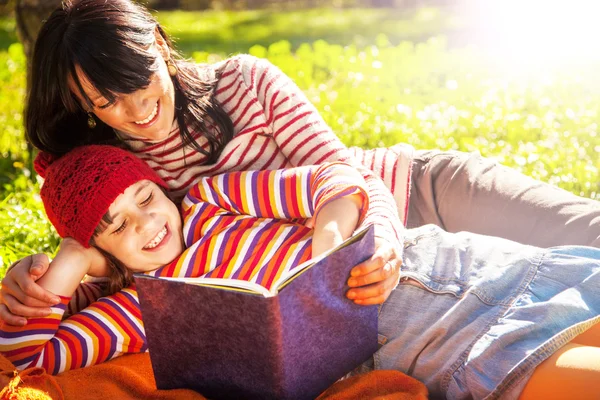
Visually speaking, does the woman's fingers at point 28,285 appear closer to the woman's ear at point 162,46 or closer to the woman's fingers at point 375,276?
the woman's ear at point 162,46

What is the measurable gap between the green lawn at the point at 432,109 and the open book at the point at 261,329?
1474 millimetres

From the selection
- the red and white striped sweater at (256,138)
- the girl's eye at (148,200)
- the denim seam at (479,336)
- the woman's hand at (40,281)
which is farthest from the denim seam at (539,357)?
the woman's hand at (40,281)

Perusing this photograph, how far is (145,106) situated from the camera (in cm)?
258

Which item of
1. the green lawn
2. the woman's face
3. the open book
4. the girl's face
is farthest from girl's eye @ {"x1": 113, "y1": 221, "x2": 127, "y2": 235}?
the green lawn

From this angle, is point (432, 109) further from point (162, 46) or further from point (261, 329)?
point (261, 329)

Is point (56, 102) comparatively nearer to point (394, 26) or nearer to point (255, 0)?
point (394, 26)

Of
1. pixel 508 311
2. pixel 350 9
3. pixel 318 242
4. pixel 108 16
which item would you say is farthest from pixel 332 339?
pixel 350 9

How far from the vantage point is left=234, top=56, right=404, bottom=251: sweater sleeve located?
2793 millimetres

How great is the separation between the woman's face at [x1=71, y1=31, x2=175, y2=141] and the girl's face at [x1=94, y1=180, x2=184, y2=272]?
198 millimetres

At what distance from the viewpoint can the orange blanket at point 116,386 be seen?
2217mm

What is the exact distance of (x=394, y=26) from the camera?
9.26 m

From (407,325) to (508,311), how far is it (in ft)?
0.98

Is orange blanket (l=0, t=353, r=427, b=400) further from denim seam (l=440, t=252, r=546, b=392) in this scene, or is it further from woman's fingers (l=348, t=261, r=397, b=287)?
woman's fingers (l=348, t=261, r=397, b=287)

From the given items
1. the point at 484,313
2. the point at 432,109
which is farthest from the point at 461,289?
the point at 432,109
